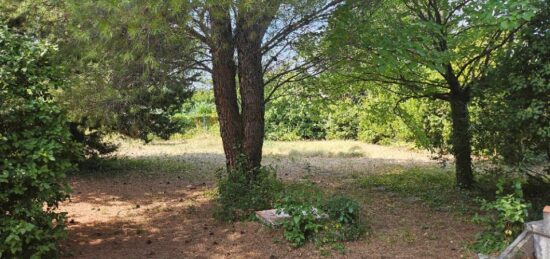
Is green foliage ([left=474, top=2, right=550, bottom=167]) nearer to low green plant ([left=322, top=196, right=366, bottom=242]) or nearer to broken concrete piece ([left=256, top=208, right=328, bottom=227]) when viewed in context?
low green plant ([left=322, top=196, right=366, bottom=242])

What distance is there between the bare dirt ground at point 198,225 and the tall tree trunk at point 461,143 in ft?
3.00

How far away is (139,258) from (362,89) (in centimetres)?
473

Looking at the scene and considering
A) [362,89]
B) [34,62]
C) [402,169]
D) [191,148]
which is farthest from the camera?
[191,148]

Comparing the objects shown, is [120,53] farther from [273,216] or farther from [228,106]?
[273,216]

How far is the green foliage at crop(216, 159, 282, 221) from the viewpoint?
208 inches

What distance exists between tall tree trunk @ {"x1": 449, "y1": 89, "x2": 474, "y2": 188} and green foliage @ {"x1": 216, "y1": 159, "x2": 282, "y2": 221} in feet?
7.75

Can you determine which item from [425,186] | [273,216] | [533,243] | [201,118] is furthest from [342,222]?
[201,118]

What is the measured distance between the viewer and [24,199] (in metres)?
3.63

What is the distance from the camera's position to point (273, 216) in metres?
4.86

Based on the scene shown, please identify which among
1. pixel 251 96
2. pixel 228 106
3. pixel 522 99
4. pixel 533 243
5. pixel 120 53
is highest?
pixel 120 53

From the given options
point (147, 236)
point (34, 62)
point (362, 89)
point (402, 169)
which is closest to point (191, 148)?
point (402, 169)

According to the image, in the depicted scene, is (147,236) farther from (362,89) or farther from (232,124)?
(362,89)

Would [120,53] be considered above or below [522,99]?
above

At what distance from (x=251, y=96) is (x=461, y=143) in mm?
2683
